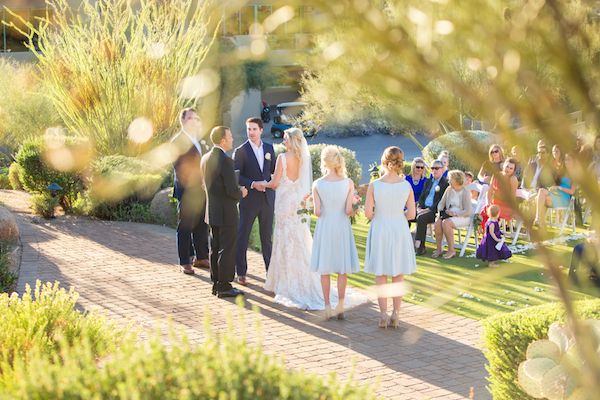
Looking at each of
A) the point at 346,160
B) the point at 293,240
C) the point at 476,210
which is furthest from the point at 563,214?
the point at 293,240

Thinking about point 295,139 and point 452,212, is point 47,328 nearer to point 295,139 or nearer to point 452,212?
point 295,139

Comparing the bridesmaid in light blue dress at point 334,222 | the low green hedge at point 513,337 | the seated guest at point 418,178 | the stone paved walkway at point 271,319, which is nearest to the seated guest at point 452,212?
the seated guest at point 418,178

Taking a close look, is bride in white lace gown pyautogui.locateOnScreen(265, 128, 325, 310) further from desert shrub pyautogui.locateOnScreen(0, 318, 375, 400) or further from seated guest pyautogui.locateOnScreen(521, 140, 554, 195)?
desert shrub pyautogui.locateOnScreen(0, 318, 375, 400)

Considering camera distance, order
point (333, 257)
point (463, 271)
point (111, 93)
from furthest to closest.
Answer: point (111, 93) → point (463, 271) → point (333, 257)

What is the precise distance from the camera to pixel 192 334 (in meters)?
8.41

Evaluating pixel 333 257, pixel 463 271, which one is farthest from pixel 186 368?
pixel 463 271

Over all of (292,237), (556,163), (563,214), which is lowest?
(292,237)

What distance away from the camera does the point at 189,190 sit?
11.0m

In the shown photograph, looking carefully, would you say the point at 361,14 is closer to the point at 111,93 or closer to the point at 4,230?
the point at 4,230

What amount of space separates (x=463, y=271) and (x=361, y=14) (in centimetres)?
1040

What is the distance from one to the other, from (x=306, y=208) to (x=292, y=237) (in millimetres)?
357

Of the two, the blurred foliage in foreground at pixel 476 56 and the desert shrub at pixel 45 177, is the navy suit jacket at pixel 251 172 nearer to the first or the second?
the desert shrub at pixel 45 177

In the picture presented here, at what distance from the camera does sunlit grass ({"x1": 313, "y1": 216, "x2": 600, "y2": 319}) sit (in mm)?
9633

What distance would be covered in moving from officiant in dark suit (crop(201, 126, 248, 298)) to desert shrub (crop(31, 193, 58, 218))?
6355mm
